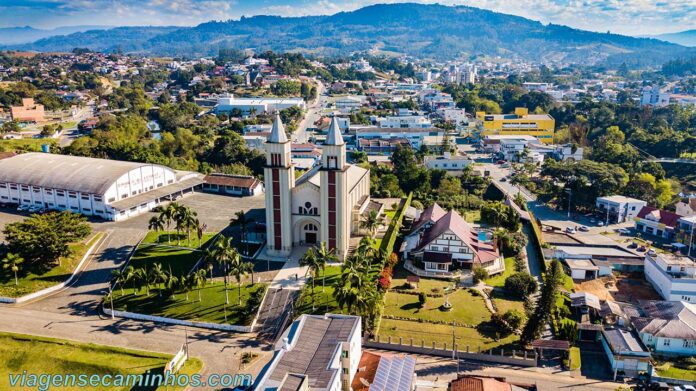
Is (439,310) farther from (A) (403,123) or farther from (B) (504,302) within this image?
(A) (403,123)

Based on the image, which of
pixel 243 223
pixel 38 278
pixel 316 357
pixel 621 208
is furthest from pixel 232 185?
pixel 621 208

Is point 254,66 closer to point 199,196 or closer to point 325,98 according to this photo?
point 325,98

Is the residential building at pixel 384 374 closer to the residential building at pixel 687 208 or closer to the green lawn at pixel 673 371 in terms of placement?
the green lawn at pixel 673 371

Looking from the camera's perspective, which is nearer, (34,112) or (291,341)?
(291,341)

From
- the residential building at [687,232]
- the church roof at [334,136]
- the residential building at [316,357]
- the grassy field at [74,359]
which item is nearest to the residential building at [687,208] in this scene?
the residential building at [687,232]

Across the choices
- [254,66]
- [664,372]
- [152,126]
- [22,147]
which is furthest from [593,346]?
[254,66]

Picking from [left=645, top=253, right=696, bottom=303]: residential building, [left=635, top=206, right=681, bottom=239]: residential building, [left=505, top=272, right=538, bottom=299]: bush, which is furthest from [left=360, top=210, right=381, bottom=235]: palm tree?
[left=635, top=206, right=681, bottom=239]: residential building

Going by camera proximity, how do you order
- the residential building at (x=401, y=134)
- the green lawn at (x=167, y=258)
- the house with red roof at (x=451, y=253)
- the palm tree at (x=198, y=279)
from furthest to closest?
the residential building at (x=401, y=134) < the house with red roof at (x=451, y=253) < the green lawn at (x=167, y=258) < the palm tree at (x=198, y=279)
